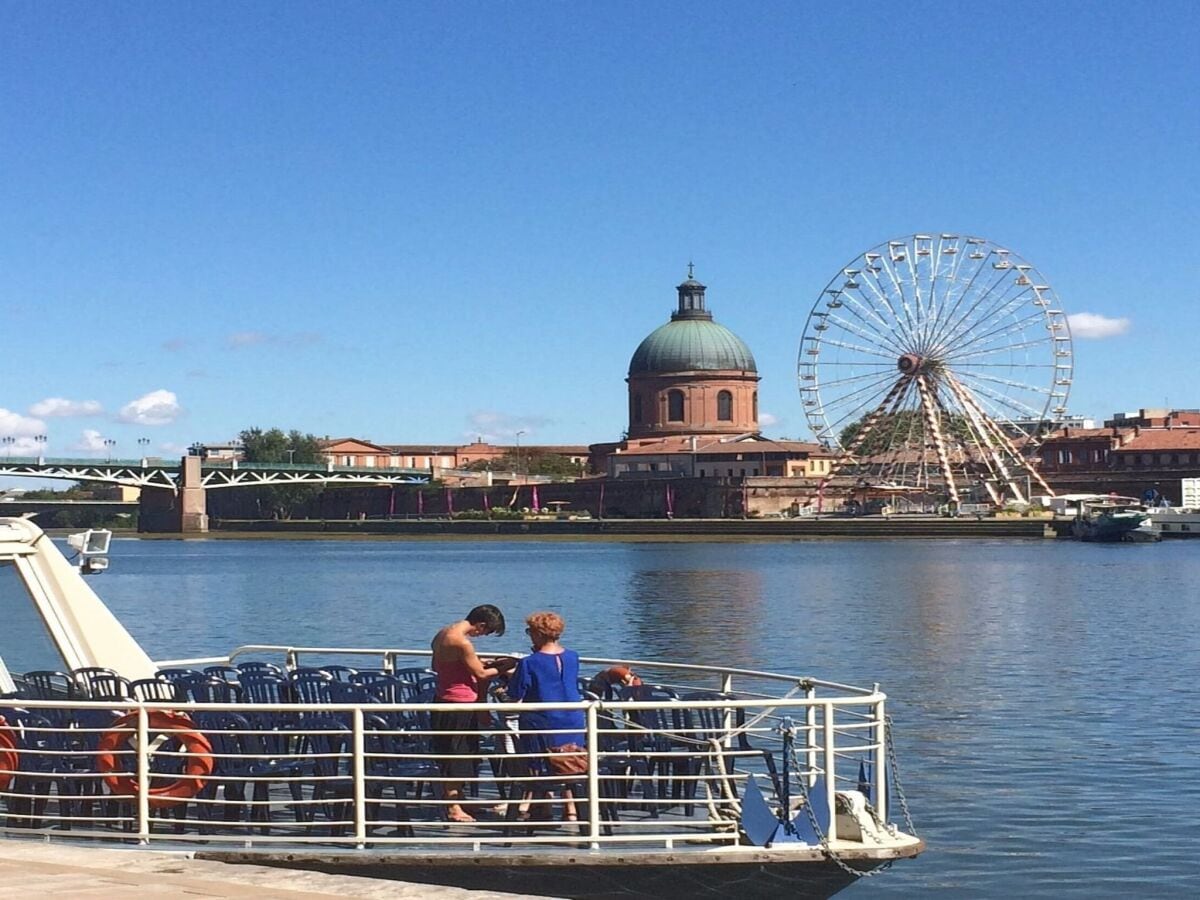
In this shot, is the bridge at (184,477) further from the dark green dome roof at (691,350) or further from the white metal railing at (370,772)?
the white metal railing at (370,772)

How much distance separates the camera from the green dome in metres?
188

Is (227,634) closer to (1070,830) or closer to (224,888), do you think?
(1070,830)

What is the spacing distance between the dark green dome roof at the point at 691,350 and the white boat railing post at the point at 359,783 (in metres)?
176

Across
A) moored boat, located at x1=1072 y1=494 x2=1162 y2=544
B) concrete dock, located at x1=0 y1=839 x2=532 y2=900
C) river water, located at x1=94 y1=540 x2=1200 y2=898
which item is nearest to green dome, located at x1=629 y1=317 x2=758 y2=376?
moored boat, located at x1=1072 y1=494 x2=1162 y2=544

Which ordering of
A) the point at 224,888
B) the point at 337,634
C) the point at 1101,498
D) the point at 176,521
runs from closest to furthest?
the point at 224,888, the point at 337,634, the point at 1101,498, the point at 176,521

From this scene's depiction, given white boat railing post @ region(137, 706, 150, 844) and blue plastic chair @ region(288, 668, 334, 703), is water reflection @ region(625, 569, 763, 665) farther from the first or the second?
white boat railing post @ region(137, 706, 150, 844)

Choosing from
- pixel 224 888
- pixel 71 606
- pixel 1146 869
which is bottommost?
pixel 1146 869

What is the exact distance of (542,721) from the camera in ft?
41.3

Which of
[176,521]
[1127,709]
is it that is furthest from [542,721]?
[176,521]

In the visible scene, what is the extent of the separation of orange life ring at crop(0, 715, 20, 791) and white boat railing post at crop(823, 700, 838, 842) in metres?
5.95

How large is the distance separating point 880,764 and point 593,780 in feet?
6.54

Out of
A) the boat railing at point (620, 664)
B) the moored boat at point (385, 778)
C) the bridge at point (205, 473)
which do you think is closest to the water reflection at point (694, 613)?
the boat railing at point (620, 664)

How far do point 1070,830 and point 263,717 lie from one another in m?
9.19

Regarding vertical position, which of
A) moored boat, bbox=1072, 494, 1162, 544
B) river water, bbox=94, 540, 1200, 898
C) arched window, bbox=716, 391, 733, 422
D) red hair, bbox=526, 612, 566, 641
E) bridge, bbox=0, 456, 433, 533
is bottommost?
river water, bbox=94, 540, 1200, 898
